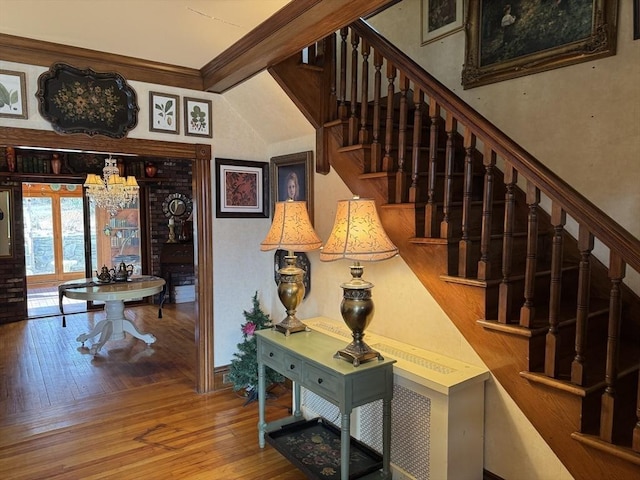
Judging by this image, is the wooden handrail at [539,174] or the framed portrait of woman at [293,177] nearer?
the wooden handrail at [539,174]

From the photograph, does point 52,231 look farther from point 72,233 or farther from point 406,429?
point 406,429

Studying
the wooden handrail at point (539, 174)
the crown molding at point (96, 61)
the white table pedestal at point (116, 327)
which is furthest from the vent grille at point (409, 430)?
the white table pedestal at point (116, 327)

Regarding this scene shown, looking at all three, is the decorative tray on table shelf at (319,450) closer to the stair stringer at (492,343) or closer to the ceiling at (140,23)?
the stair stringer at (492,343)

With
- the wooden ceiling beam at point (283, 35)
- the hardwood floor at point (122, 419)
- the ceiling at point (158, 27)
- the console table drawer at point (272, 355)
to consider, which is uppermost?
the ceiling at point (158, 27)

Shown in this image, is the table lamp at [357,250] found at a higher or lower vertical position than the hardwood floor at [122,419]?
higher

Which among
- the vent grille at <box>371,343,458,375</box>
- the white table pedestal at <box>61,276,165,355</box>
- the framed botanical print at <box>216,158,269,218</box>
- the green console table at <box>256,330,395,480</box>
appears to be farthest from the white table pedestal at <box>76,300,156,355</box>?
the vent grille at <box>371,343,458,375</box>

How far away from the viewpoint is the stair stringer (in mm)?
1800

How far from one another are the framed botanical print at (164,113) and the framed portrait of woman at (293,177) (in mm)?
842

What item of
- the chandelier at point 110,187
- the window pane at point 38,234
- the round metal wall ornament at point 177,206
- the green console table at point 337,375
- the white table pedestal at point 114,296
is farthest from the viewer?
the window pane at point 38,234

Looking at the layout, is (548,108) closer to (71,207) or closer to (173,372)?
(173,372)

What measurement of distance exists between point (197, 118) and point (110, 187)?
3.11m

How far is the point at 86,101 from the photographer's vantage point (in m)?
3.03

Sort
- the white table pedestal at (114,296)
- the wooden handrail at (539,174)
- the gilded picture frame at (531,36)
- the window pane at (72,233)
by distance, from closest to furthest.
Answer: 1. the wooden handrail at (539,174)
2. the gilded picture frame at (531,36)
3. the white table pedestal at (114,296)
4. the window pane at (72,233)

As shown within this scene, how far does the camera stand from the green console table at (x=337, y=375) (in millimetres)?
2086
